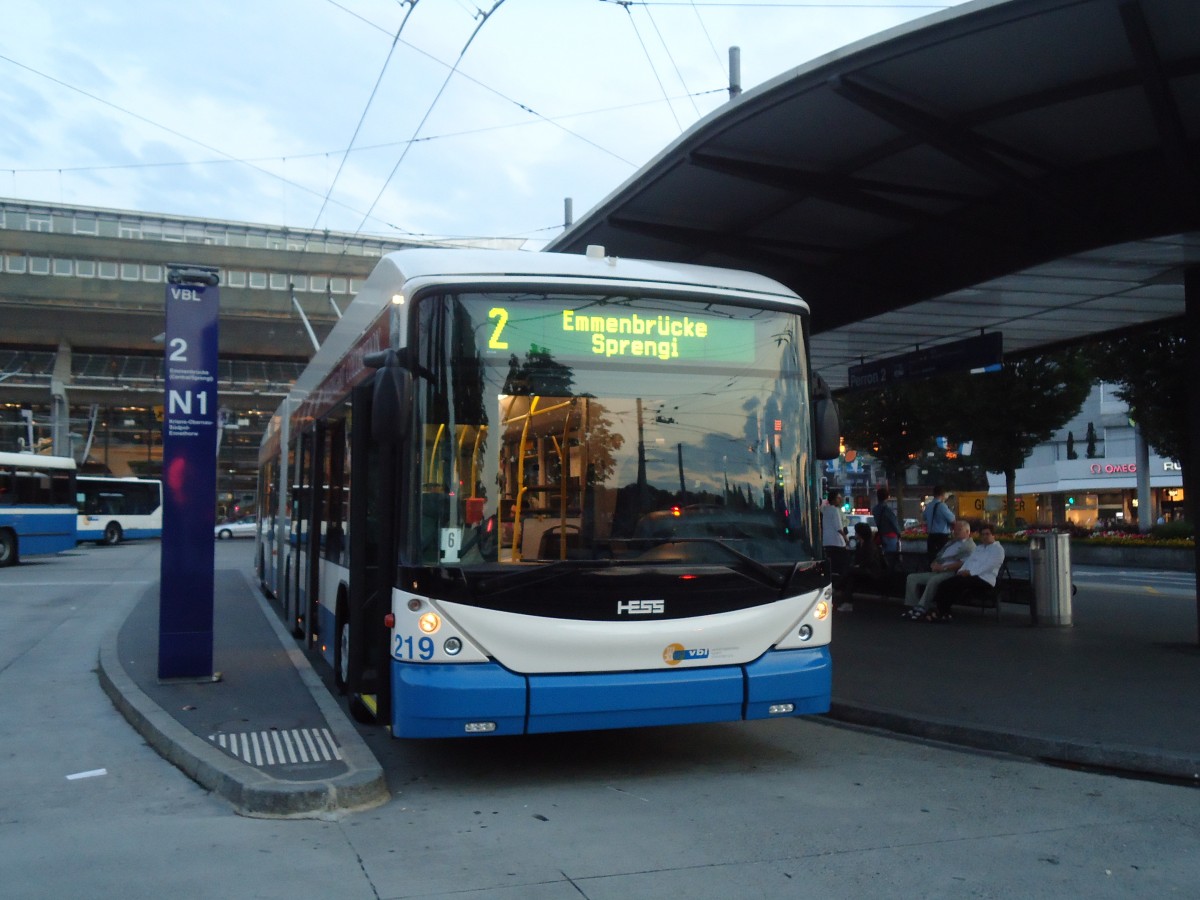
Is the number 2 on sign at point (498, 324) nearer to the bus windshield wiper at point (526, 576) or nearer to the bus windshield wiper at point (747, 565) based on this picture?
the bus windshield wiper at point (526, 576)

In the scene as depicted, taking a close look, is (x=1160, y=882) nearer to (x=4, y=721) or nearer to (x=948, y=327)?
(x=4, y=721)

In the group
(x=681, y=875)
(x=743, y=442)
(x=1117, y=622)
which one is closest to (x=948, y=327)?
(x=1117, y=622)

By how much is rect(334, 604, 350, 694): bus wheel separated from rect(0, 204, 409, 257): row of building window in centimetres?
4485

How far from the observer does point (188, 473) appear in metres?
9.63

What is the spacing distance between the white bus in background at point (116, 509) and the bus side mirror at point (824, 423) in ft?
146

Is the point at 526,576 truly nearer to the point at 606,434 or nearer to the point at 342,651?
the point at 606,434

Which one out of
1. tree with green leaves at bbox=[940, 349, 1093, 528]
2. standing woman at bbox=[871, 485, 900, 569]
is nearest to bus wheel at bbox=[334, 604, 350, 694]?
standing woman at bbox=[871, 485, 900, 569]

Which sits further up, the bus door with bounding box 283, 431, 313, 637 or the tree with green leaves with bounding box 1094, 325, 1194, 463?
the tree with green leaves with bounding box 1094, 325, 1194, 463

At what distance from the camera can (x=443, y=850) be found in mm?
5391

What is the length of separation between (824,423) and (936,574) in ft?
26.5

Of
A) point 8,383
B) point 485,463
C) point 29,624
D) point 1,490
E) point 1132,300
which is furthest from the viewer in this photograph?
point 8,383

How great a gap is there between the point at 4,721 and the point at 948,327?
12637mm

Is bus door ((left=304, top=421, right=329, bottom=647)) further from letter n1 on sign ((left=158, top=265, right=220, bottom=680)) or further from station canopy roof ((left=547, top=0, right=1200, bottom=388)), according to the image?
station canopy roof ((left=547, top=0, right=1200, bottom=388))

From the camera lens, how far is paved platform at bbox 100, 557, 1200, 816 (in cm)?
667
